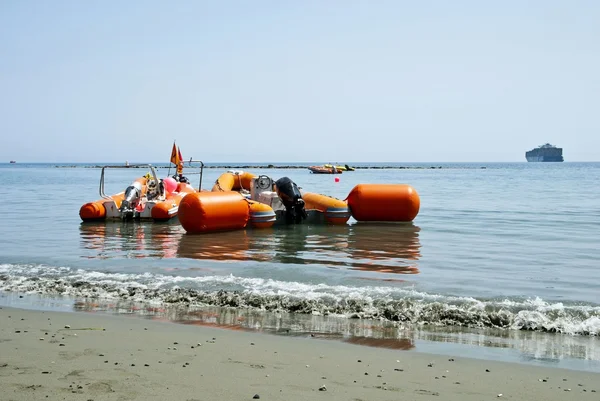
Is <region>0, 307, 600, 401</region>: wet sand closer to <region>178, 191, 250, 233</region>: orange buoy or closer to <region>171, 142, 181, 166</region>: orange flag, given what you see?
<region>178, 191, 250, 233</region>: orange buoy

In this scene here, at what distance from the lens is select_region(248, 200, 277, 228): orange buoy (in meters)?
15.0

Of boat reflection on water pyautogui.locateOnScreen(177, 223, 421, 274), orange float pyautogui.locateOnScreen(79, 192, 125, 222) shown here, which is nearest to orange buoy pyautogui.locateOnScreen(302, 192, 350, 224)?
boat reflection on water pyautogui.locateOnScreen(177, 223, 421, 274)

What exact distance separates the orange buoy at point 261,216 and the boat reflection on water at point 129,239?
5.22 ft

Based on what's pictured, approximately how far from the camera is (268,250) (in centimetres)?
1170

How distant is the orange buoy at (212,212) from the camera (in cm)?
1386

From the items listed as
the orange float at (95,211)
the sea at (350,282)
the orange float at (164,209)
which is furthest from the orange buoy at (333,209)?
the orange float at (95,211)

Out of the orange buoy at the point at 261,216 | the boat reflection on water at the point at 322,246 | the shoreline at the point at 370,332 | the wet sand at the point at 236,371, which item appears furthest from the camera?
the orange buoy at the point at 261,216

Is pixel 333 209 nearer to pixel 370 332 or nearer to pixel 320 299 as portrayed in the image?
pixel 320 299

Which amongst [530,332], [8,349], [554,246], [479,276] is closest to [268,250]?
[479,276]

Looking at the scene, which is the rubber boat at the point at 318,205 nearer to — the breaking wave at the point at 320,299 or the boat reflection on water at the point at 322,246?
the boat reflection on water at the point at 322,246

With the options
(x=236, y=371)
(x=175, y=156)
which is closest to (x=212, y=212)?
(x=175, y=156)

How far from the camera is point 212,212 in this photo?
1396 centimetres

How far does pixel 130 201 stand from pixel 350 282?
32.6ft

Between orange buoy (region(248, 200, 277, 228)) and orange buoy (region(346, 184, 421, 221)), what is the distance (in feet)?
7.45
